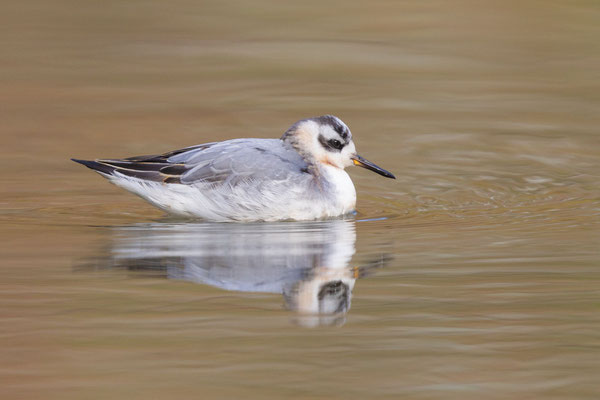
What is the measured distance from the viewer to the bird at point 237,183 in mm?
9383

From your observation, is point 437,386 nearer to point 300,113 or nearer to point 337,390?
point 337,390

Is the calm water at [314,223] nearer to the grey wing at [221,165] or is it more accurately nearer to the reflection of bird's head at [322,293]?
the reflection of bird's head at [322,293]

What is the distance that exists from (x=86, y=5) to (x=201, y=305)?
13.5 meters

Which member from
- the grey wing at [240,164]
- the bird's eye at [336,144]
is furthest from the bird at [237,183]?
the bird's eye at [336,144]

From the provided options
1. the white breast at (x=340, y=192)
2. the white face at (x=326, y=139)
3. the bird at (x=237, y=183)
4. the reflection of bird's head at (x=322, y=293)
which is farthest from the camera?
the white face at (x=326, y=139)

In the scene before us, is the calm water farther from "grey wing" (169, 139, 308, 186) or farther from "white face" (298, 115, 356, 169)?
"white face" (298, 115, 356, 169)

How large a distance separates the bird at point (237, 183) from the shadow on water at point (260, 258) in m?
0.19

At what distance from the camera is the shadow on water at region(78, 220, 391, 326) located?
6812mm

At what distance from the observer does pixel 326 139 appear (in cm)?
1010

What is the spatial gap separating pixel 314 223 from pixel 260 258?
65.4 inches

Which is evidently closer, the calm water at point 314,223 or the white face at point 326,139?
the calm water at point 314,223

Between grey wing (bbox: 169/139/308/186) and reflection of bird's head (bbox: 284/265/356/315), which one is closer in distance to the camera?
reflection of bird's head (bbox: 284/265/356/315)

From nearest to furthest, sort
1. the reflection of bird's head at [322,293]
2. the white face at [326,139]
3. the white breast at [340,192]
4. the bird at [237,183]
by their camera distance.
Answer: the reflection of bird's head at [322,293], the bird at [237,183], the white breast at [340,192], the white face at [326,139]

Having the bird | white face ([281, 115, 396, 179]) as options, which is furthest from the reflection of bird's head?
white face ([281, 115, 396, 179])
